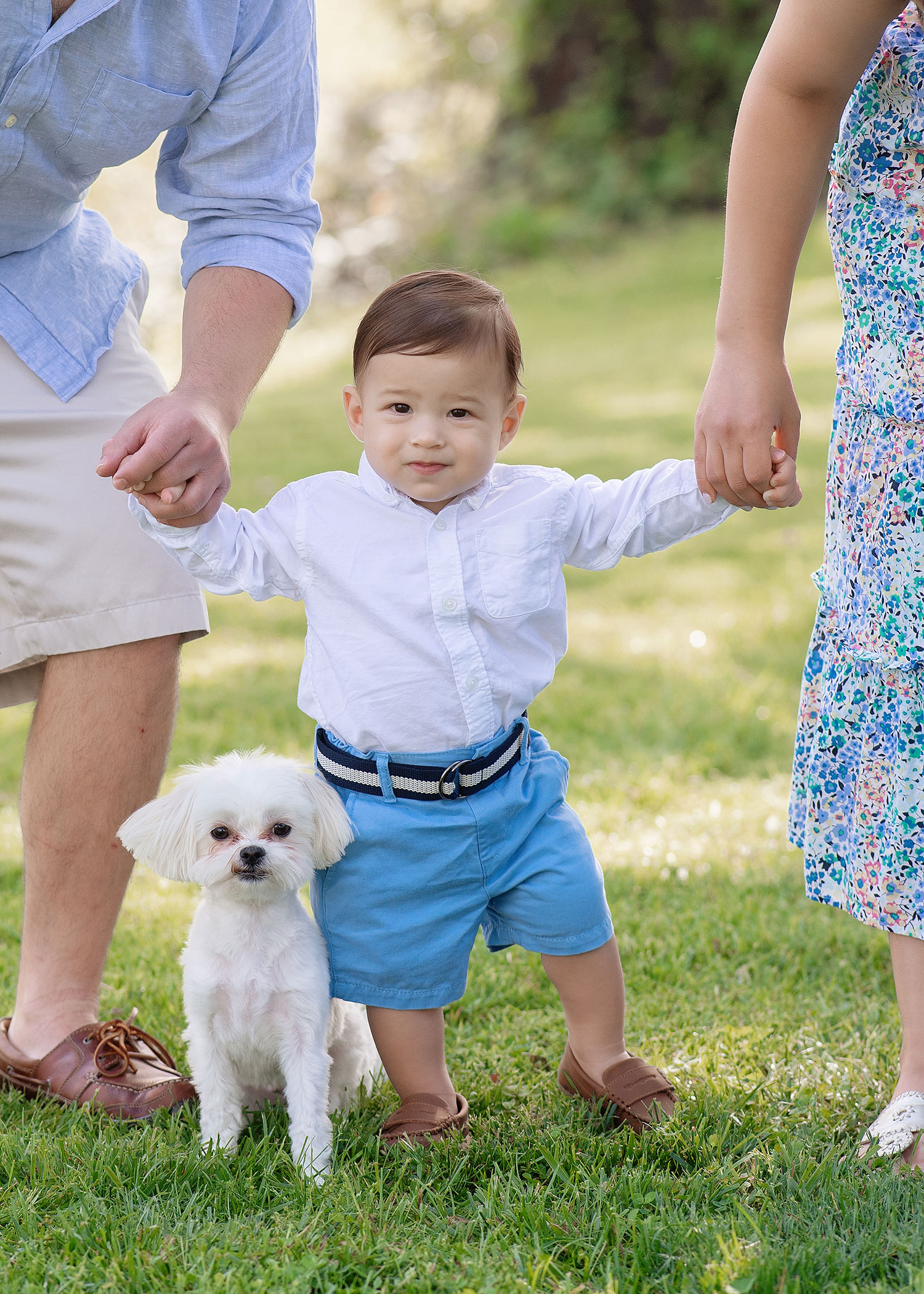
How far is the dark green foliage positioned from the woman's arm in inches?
500

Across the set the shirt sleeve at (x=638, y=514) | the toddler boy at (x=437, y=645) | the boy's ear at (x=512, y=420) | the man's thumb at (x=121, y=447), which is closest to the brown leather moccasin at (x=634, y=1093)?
the toddler boy at (x=437, y=645)

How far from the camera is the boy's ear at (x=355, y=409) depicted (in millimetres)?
2277

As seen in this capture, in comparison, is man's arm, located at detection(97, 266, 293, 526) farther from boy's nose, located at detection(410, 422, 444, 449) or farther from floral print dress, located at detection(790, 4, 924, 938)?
floral print dress, located at detection(790, 4, 924, 938)

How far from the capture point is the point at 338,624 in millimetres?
2211

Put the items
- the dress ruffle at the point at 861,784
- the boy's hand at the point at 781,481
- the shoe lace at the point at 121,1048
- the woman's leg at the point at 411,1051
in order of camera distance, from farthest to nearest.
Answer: the shoe lace at the point at 121,1048 < the woman's leg at the point at 411,1051 < the dress ruffle at the point at 861,784 < the boy's hand at the point at 781,481

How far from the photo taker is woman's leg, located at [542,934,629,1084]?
229 cm

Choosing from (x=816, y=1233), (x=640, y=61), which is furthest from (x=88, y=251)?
(x=640, y=61)

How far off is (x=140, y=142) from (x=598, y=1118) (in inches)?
74.3

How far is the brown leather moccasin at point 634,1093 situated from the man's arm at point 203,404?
1138mm

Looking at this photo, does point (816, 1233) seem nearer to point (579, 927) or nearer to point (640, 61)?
point (579, 927)

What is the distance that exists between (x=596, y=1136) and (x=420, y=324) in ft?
4.33

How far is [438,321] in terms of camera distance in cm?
214

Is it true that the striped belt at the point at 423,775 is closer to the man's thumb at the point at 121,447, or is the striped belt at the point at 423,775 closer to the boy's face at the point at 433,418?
the boy's face at the point at 433,418

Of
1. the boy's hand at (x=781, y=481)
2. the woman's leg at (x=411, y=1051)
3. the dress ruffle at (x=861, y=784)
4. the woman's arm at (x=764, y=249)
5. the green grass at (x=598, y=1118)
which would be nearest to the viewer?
the green grass at (x=598, y=1118)
